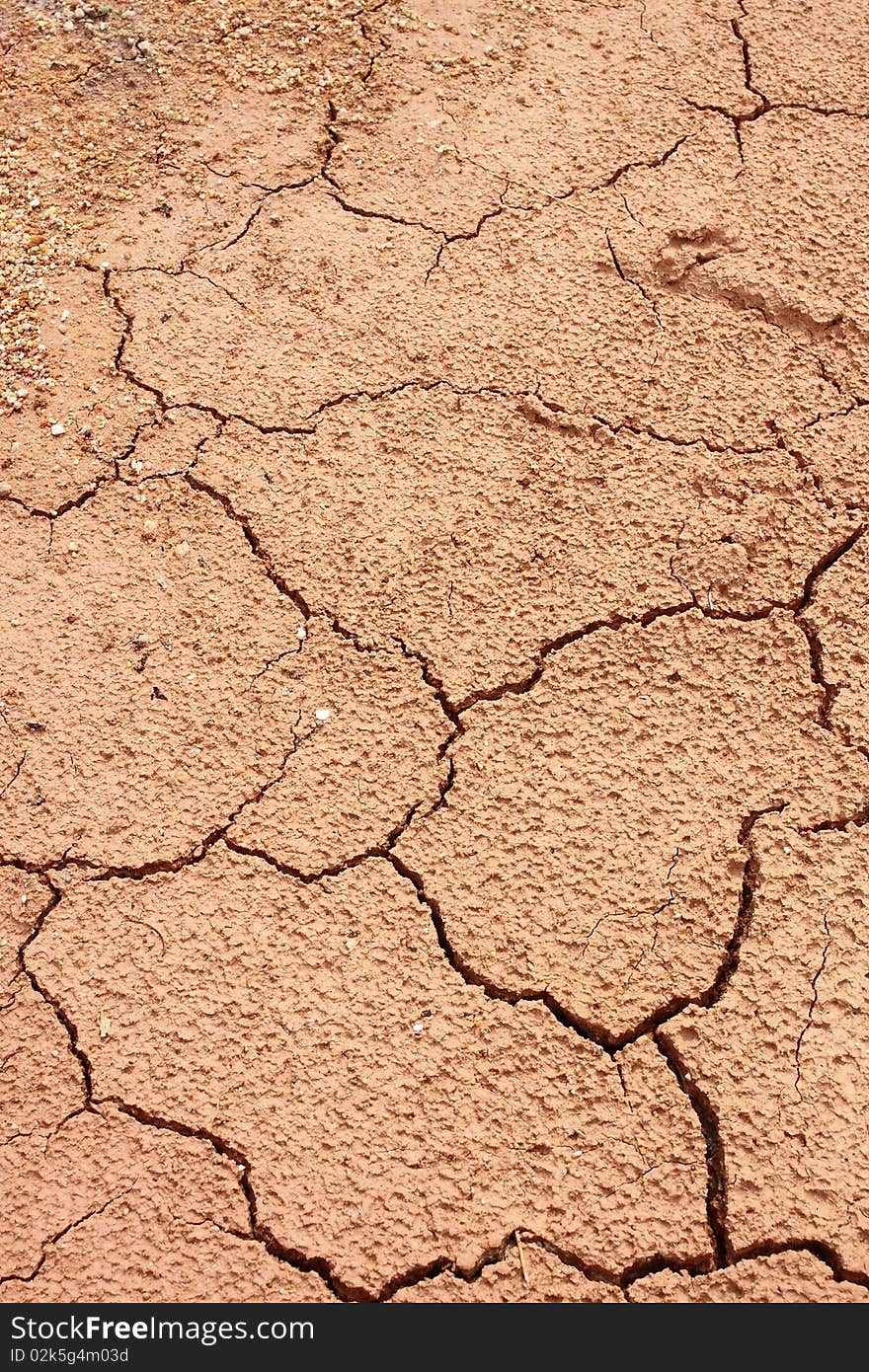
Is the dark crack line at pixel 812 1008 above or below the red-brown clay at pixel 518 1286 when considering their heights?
above

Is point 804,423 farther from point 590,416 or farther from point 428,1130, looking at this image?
point 428,1130

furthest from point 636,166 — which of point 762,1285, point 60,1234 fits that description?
point 60,1234

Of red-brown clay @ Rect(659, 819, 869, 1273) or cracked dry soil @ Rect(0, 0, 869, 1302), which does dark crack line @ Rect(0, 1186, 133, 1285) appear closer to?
cracked dry soil @ Rect(0, 0, 869, 1302)

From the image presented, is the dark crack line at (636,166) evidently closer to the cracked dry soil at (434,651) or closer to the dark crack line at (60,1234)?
the cracked dry soil at (434,651)

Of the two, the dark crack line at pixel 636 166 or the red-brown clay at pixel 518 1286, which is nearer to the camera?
the red-brown clay at pixel 518 1286

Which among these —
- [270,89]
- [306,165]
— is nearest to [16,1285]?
[306,165]

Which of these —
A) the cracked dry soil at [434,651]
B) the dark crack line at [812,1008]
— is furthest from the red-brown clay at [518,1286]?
the dark crack line at [812,1008]

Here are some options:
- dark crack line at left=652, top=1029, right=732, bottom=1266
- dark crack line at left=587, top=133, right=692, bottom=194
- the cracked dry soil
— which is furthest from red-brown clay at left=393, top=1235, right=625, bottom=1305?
dark crack line at left=587, top=133, right=692, bottom=194

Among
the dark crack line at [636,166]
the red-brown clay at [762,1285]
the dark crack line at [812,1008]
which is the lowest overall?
the red-brown clay at [762,1285]

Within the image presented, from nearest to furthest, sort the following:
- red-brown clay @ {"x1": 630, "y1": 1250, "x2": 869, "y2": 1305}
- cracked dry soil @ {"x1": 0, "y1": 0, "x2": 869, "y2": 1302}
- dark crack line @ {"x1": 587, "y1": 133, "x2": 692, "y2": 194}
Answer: red-brown clay @ {"x1": 630, "y1": 1250, "x2": 869, "y2": 1305}, cracked dry soil @ {"x1": 0, "y1": 0, "x2": 869, "y2": 1302}, dark crack line @ {"x1": 587, "y1": 133, "x2": 692, "y2": 194}
